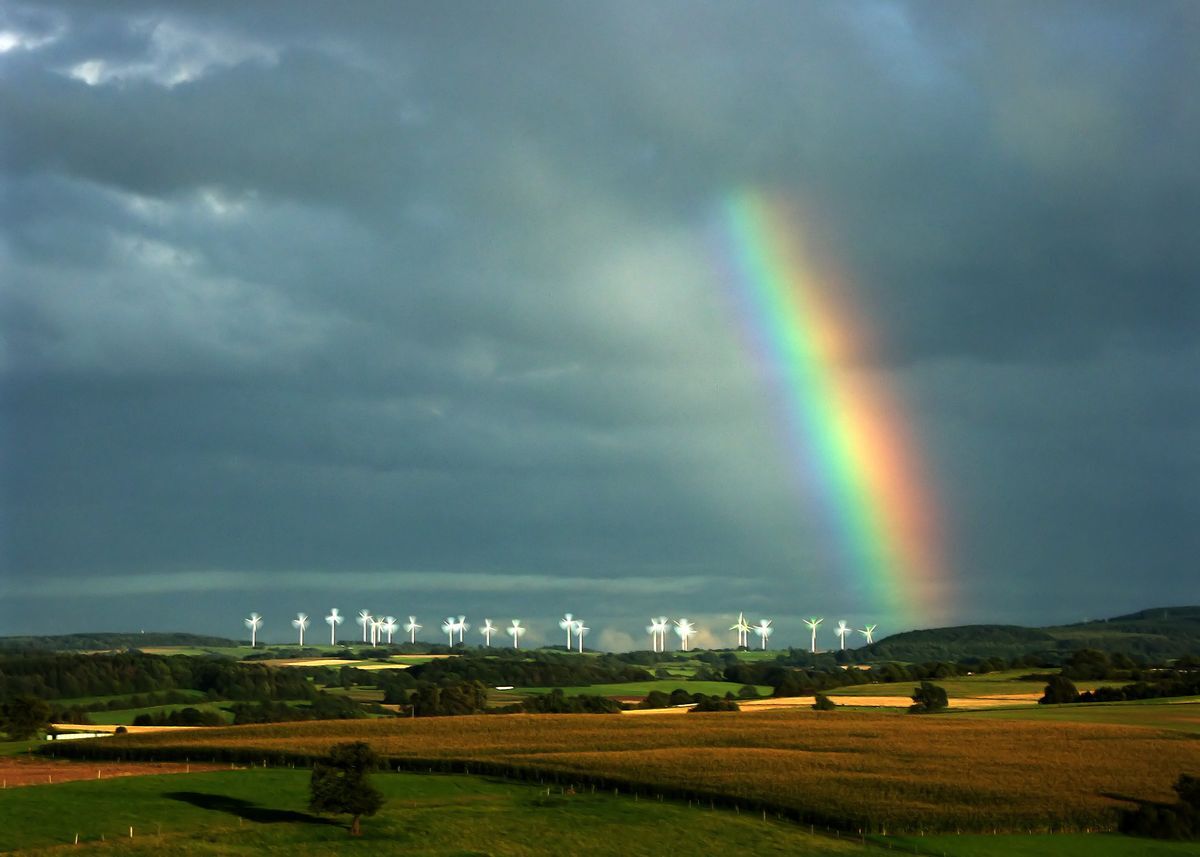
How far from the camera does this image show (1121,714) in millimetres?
167375

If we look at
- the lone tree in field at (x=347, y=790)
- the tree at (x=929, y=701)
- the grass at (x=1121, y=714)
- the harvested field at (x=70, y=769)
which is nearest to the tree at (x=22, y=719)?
the harvested field at (x=70, y=769)

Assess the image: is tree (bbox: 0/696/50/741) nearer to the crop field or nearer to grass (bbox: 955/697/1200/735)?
the crop field

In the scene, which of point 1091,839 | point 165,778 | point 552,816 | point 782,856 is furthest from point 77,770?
point 1091,839

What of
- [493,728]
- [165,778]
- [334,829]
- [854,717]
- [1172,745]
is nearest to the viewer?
[334,829]

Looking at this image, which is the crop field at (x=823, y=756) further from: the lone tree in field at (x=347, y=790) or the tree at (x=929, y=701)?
the lone tree in field at (x=347, y=790)

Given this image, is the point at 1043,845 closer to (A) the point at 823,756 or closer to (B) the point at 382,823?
(A) the point at 823,756

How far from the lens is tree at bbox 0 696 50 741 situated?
14812 centimetres

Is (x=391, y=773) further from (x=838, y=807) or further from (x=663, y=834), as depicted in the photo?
(x=838, y=807)

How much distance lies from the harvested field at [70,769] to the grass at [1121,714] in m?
98.2

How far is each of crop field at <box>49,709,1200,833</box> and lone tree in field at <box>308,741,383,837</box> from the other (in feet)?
70.4

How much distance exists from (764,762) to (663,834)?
2805 cm

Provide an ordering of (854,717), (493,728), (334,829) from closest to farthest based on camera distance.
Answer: (334,829)
(493,728)
(854,717)

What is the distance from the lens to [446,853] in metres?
83.1

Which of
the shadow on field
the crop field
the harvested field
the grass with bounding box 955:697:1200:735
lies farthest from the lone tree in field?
the grass with bounding box 955:697:1200:735
